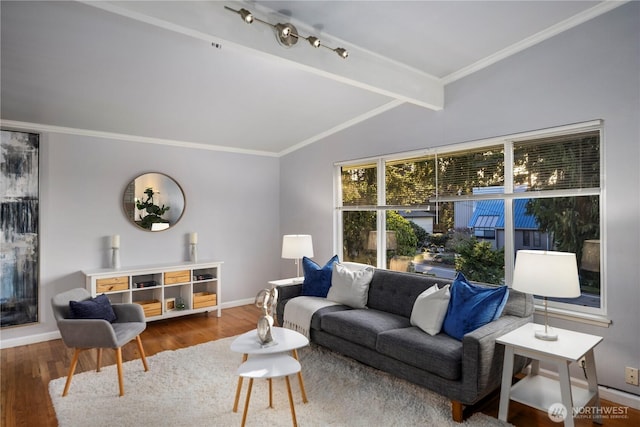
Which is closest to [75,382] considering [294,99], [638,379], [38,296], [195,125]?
[38,296]

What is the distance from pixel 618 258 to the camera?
2.65 metres

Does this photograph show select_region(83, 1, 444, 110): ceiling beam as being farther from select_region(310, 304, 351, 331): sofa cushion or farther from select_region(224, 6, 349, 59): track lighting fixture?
select_region(310, 304, 351, 331): sofa cushion

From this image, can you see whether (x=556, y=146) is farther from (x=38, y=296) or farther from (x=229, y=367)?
(x=38, y=296)

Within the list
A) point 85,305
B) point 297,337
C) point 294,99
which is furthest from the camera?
point 294,99

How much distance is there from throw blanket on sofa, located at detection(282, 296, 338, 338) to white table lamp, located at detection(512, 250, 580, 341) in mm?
1859

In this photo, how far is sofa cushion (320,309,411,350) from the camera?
9.86ft

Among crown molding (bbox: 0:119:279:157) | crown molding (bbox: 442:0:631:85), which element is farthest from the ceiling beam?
crown molding (bbox: 0:119:279:157)

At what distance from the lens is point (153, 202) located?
4738 mm

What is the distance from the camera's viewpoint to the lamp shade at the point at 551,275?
232 centimetres

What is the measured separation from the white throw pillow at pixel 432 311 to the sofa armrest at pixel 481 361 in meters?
0.37

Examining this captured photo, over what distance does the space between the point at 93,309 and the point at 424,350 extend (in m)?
2.60

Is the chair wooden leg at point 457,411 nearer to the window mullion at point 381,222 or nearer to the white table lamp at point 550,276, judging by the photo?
the white table lamp at point 550,276

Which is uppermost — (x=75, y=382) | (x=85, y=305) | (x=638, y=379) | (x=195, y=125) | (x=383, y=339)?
(x=195, y=125)

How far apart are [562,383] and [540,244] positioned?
124 centimetres
